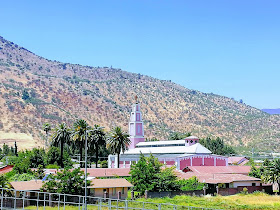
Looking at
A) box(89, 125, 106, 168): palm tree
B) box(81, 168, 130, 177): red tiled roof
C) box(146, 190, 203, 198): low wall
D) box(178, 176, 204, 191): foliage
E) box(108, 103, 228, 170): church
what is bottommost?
box(146, 190, 203, 198): low wall

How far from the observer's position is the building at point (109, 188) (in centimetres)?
6406

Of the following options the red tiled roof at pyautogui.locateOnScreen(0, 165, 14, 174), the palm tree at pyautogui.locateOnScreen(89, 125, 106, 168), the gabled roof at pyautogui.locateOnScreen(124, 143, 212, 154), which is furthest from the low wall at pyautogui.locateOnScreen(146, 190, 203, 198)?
the red tiled roof at pyautogui.locateOnScreen(0, 165, 14, 174)

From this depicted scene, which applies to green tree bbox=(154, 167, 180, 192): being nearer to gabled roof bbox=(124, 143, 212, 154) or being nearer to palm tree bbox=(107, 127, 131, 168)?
palm tree bbox=(107, 127, 131, 168)

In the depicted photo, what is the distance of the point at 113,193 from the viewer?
66125mm

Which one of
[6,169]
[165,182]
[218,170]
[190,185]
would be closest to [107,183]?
[165,182]

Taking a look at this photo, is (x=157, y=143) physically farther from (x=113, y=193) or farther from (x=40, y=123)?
(x=40, y=123)

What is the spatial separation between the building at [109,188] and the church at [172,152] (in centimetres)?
2631

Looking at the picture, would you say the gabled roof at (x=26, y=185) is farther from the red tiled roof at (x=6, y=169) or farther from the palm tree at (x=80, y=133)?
the palm tree at (x=80, y=133)

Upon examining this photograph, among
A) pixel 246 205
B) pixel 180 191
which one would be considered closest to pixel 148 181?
pixel 180 191

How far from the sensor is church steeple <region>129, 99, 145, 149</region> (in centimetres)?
12475

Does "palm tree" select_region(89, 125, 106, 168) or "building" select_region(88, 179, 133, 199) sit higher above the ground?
"palm tree" select_region(89, 125, 106, 168)

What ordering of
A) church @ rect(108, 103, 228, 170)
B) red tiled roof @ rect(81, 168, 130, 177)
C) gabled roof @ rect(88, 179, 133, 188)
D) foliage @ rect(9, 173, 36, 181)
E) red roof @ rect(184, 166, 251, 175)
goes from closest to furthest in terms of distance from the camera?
gabled roof @ rect(88, 179, 133, 188)
foliage @ rect(9, 173, 36, 181)
red tiled roof @ rect(81, 168, 130, 177)
red roof @ rect(184, 166, 251, 175)
church @ rect(108, 103, 228, 170)

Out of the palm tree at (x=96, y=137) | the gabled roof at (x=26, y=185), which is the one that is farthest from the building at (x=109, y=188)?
the palm tree at (x=96, y=137)

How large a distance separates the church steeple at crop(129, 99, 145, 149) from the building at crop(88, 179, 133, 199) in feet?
187
